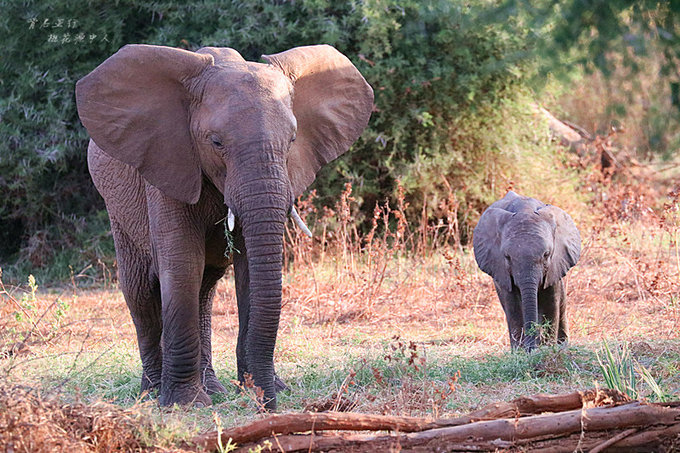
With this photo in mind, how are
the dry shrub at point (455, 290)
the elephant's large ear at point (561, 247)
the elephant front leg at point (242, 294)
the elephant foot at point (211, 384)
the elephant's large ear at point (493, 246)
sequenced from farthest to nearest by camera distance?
1. the dry shrub at point (455, 290)
2. the elephant's large ear at point (493, 246)
3. the elephant's large ear at point (561, 247)
4. the elephant foot at point (211, 384)
5. the elephant front leg at point (242, 294)

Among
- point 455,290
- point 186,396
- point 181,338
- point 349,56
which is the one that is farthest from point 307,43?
point 186,396

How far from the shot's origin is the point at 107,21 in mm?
12633

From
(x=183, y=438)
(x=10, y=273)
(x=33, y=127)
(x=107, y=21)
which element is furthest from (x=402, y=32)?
(x=183, y=438)

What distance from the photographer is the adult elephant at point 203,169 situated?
17.1 ft

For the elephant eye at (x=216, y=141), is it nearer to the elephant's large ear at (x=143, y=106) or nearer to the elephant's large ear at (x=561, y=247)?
the elephant's large ear at (x=143, y=106)

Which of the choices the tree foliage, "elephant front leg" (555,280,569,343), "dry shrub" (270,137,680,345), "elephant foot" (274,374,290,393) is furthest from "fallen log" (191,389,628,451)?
the tree foliage

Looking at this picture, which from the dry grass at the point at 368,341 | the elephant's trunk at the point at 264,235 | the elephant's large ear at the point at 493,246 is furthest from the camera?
the elephant's large ear at the point at 493,246

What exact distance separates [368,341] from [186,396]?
2950 mm

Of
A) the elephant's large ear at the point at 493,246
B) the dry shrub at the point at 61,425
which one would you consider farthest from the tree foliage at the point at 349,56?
the dry shrub at the point at 61,425

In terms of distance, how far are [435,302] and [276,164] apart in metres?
4.43

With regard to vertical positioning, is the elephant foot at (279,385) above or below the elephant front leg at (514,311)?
below

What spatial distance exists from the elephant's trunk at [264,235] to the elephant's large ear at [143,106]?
2.16 ft

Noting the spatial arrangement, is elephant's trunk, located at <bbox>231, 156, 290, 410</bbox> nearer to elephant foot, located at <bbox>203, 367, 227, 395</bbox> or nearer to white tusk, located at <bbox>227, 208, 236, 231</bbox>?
white tusk, located at <bbox>227, 208, 236, 231</bbox>

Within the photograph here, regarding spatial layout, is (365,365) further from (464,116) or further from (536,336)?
(464,116)
